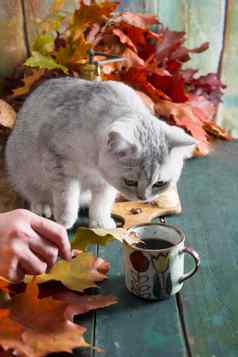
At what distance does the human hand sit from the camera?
79cm

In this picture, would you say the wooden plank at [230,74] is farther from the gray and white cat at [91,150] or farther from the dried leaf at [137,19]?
the gray and white cat at [91,150]

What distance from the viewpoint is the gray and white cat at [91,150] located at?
1.10 metres

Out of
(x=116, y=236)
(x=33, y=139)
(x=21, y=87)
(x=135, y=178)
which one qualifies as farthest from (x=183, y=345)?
(x=21, y=87)

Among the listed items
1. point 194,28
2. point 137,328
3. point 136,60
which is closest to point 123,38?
point 136,60

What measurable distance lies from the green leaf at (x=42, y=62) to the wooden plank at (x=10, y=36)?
0.56 ft

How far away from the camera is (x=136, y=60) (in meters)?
1.71

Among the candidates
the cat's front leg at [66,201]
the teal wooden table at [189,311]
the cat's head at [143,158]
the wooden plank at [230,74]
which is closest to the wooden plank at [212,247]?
the teal wooden table at [189,311]

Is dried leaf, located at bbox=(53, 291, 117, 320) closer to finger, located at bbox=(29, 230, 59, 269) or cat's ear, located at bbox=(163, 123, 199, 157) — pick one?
finger, located at bbox=(29, 230, 59, 269)

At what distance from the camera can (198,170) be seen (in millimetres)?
1502

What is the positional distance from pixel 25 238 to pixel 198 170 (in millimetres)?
801

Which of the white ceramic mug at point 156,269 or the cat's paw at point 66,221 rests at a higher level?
the white ceramic mug at point 156,269

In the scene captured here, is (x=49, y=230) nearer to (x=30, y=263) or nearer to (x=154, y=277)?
(x=30, y=263)

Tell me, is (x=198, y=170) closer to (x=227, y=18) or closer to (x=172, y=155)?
(x=172, y=155)

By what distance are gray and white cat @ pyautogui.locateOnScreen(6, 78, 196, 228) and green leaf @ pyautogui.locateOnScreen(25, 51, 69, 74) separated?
6.3 inches
